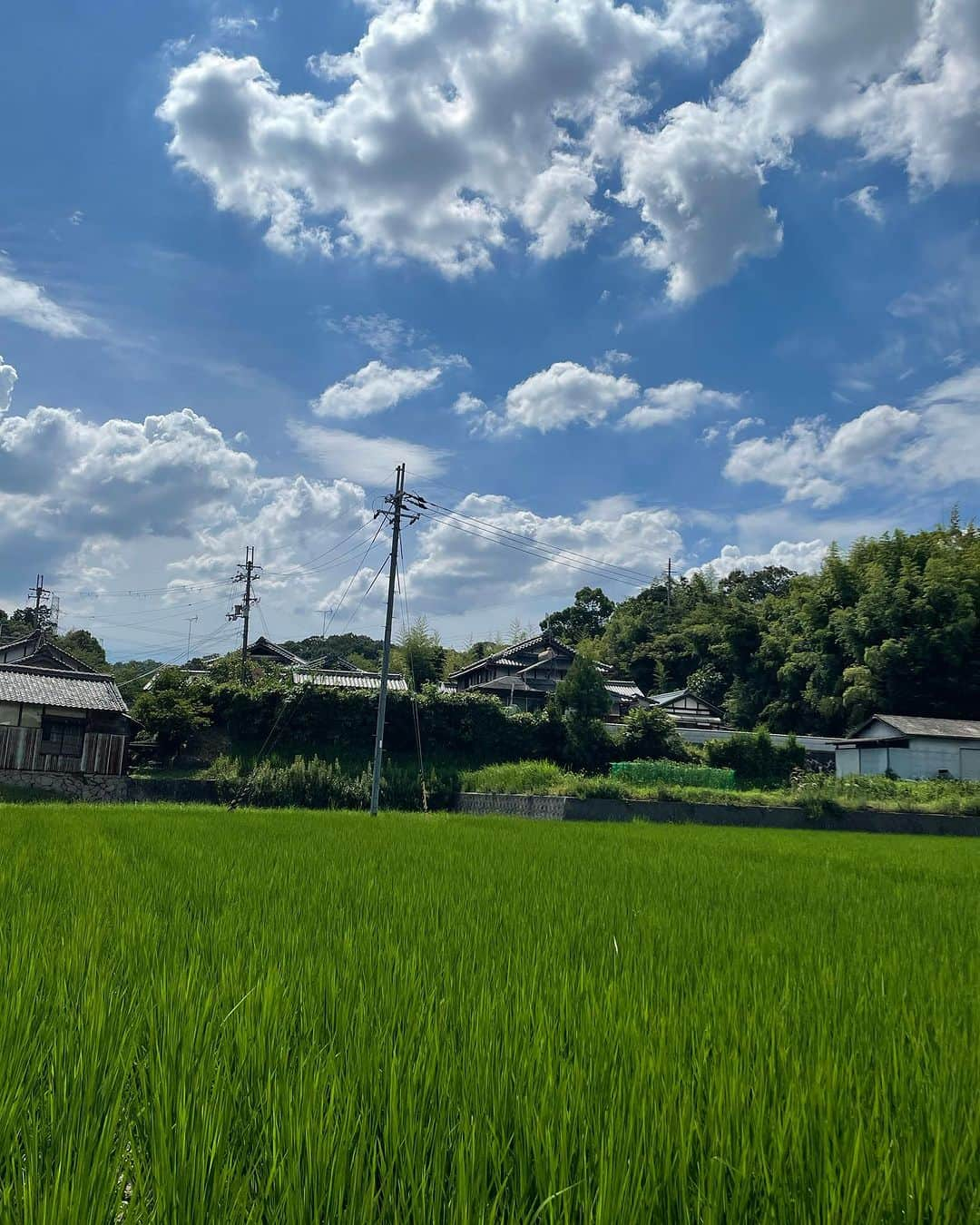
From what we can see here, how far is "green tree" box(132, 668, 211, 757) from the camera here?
24656 millimetres

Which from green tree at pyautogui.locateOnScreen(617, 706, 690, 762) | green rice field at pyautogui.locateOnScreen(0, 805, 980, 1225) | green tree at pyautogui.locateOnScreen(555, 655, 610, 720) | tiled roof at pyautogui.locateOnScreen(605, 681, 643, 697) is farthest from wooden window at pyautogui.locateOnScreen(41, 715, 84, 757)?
tiled roof at pyautogui.locateOnScreen(605, 681, 643, 697)

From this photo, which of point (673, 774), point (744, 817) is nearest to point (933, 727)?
point (673, 774)

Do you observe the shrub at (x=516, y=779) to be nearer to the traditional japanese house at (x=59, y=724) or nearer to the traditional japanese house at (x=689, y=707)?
the traditional japanese house at (x=59, y=724)

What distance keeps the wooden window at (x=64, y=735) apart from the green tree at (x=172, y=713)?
1.84m

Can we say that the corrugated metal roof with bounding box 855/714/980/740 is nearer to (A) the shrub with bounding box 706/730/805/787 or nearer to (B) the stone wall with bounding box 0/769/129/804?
(A) the shrub with bounding box 706/730/805/787

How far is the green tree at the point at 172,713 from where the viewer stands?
24.7 m

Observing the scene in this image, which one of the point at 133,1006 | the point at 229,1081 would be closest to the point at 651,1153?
the point at 229,1081

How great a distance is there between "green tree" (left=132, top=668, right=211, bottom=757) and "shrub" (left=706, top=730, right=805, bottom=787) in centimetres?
1726

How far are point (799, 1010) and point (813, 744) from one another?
32.3 metres

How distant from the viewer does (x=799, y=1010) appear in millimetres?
2535

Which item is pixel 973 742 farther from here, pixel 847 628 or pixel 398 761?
pixel 398 761

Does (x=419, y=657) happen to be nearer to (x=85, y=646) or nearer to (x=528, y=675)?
(x=528, y=675)

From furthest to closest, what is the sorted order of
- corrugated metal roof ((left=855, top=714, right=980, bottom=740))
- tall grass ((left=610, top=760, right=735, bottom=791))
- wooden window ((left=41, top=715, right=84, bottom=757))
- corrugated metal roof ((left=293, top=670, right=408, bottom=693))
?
1. corrugated metal roof ((left=293, top=670, right=408, bottom=693))
2. corrugated metal roof ((left=855, top=714, right=980, bottom=740))
3. tall grass ((left=610, top=760, right=735, bottom=791))
4. wooden window ((left=41, top=715, right=84, bottom=757))

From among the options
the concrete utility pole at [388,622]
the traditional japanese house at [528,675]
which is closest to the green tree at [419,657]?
the traditional japanese house at [528,675]
